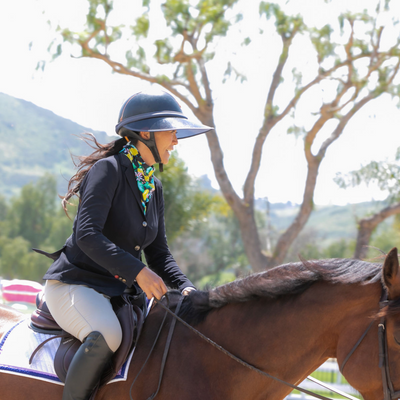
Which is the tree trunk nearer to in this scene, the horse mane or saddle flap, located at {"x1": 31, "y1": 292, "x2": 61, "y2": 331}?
the horse mane

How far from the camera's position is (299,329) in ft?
7.65

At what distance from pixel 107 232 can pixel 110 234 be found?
0.02 m

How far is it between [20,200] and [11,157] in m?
132

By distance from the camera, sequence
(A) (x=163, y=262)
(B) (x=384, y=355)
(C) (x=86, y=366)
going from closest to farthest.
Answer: (B) (x=384, y=355), (C) (x=86, y=366), (A) (x=163, y=262)

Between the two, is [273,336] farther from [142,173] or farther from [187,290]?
[142,173]

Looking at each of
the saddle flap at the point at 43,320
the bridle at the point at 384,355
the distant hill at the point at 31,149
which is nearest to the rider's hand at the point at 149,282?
the saddle flap at the point at 43,320

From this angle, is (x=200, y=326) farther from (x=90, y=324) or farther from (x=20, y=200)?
(x=20, y=200)

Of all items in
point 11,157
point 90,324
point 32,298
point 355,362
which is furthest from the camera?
point 11,157

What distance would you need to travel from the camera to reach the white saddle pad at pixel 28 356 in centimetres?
244

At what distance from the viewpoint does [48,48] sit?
12570mm

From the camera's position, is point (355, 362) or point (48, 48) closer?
point (355, 362)

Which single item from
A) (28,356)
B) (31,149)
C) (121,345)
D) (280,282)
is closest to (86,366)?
(121,345)

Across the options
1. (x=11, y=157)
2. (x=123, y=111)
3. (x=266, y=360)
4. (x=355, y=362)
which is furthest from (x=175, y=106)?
(x=11, y=157)

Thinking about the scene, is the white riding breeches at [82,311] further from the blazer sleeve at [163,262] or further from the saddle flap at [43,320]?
the blazer sleeve at [163,262]
